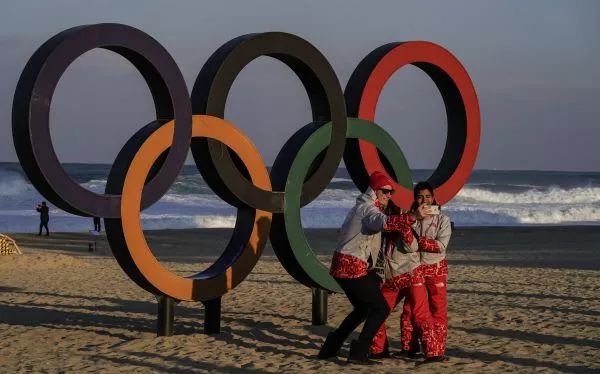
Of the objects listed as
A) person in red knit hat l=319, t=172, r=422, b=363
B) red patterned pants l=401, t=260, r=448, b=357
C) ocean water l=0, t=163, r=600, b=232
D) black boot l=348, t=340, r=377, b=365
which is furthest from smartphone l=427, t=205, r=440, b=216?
ocean water l=0, t=163, r=600, b=232

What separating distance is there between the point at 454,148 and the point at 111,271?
31.0 ft

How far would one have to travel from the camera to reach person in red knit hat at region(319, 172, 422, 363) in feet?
27.1

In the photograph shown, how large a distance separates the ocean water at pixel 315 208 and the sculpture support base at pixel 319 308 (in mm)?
25532

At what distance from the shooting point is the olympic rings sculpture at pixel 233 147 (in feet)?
29.7

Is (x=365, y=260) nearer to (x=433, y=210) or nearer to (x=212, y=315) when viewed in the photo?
(x=433, y=210)

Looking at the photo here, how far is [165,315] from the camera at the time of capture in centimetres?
1025

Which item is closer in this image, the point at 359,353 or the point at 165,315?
the point at 359,353

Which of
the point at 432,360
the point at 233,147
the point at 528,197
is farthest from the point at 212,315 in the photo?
the point at 528,197

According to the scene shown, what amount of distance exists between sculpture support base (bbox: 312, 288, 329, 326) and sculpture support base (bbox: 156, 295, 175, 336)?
1.75m

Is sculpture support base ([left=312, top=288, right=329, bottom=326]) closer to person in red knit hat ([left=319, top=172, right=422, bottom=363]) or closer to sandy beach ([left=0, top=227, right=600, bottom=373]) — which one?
sandy beach ([left=0, top=227, right=600, bottom=373])

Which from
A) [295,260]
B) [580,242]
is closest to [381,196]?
[295,260]

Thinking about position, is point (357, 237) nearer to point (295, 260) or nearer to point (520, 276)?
point (295, 260)

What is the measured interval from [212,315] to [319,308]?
4.28ft

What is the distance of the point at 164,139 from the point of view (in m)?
9.87
